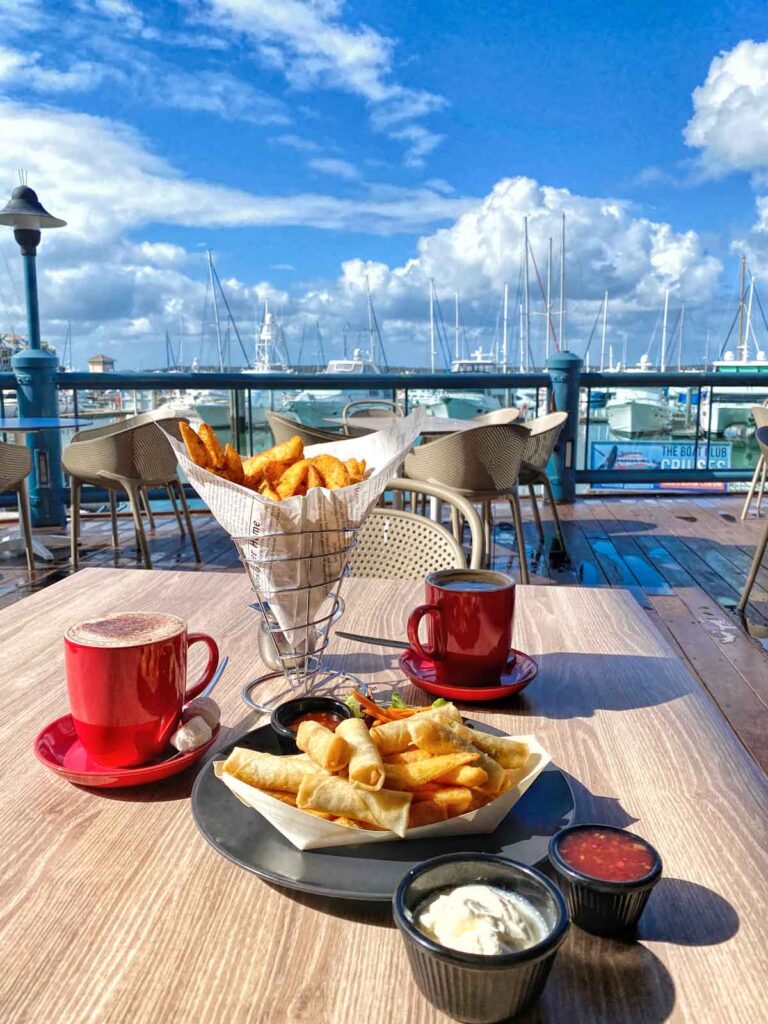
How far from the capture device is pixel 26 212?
6.07 m

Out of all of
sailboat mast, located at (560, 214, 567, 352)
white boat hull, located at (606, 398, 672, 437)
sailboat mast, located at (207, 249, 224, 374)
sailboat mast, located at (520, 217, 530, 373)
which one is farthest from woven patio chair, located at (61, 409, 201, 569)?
sailboat mast, located at (520, 217, 530, 373)

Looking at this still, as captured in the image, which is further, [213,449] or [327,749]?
[213,449]

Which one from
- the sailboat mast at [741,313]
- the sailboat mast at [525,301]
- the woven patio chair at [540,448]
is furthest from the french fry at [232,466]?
the sailboat mast at [741,313]

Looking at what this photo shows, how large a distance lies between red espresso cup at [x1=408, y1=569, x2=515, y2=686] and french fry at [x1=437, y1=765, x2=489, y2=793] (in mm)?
335

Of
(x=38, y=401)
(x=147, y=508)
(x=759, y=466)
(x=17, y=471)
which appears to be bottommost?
(x=147, y=508)

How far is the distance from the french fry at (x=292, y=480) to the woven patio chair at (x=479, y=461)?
304 cm

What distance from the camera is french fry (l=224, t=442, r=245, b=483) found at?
1026 mm

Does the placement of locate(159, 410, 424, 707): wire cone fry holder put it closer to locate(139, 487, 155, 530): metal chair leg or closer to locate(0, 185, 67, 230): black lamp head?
locate(139, 487, 155, 530): metal chair leg

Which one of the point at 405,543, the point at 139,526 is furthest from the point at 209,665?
the point at 139,526

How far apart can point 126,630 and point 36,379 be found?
19.5 feet

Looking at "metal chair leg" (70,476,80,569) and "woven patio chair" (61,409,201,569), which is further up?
"woven patio chair" (61,409,201,569)

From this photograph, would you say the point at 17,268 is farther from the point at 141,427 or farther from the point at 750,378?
the point at 750,378

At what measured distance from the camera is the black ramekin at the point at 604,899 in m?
0.56

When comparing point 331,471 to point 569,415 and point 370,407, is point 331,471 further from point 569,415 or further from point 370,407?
point 569,415
